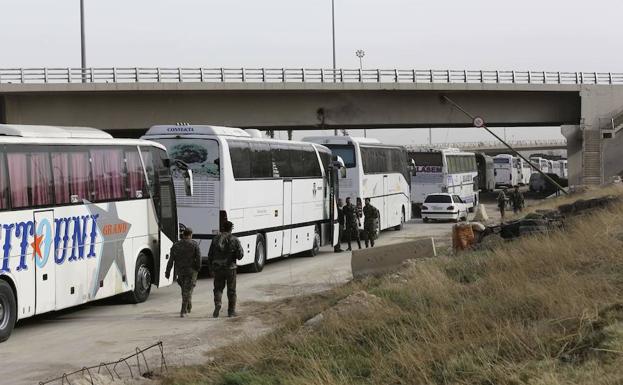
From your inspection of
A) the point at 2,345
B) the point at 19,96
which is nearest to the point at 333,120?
the point at 19,96

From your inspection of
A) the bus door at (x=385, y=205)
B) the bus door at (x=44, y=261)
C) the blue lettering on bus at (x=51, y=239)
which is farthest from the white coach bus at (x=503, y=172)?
the bus door at (x=44, y=261)

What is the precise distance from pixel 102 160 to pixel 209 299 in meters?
3.63

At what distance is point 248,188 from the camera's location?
22.5 meters

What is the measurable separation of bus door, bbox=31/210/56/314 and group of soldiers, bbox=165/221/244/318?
2144mm

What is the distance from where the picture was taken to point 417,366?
7715 millimetres

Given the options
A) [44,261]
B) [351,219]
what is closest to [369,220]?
[351,219]

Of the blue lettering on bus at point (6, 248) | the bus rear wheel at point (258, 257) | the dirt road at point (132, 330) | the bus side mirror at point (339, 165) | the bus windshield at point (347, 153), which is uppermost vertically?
the bus windshield at point (347, 153)

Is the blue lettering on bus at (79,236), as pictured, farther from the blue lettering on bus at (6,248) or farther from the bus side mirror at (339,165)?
the bus side mirror at (339,165)

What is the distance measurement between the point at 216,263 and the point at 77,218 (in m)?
2.47

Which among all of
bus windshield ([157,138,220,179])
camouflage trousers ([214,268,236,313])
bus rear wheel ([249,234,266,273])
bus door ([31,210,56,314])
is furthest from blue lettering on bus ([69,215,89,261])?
bus rear wheel ([249,234,266,273])

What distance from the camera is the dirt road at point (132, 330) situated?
1136 cm

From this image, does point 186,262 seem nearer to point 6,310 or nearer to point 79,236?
point 79,236

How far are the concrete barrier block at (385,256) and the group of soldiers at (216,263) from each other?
3.46 metres

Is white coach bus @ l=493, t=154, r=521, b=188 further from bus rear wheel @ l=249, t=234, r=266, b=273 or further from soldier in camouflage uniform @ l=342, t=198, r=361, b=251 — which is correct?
bus rear wheel @ l=249, t=234, r=266, b=273
